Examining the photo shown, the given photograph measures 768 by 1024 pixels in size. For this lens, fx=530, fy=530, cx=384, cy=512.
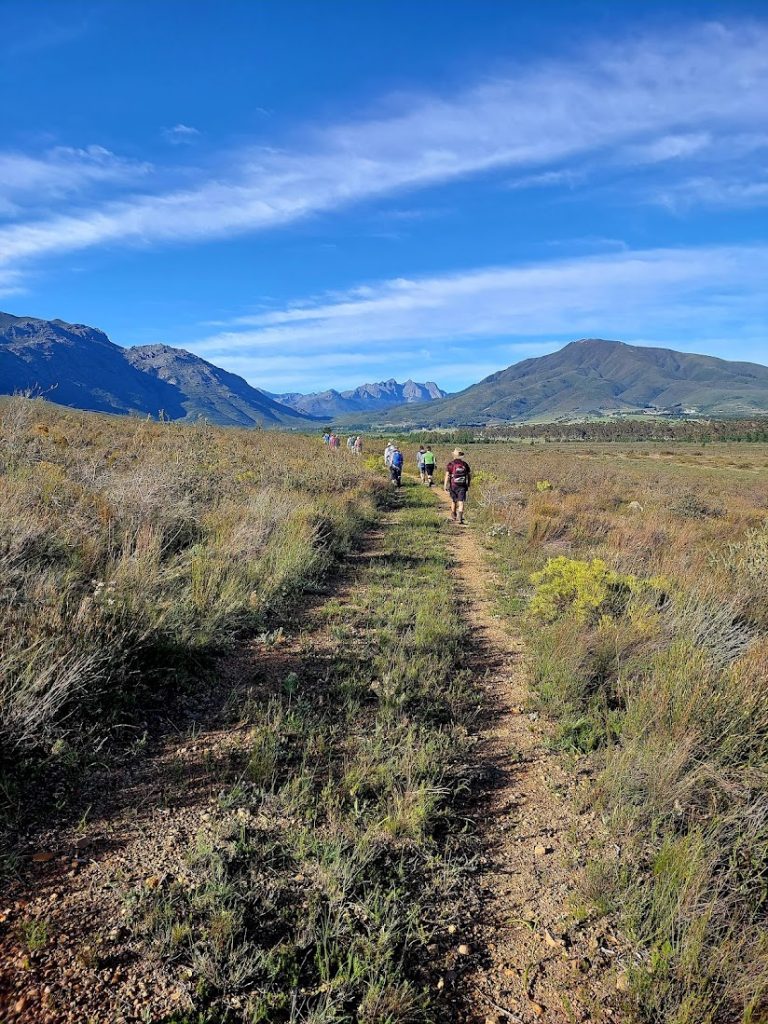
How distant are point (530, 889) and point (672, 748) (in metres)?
1.39

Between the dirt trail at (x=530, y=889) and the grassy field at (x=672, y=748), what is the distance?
0.51 feet

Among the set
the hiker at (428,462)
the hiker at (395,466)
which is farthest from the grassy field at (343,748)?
the hiker at (428,462)

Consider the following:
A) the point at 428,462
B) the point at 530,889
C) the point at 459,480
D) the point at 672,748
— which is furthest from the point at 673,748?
the point at 428,462

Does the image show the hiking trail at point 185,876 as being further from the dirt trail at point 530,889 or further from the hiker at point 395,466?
the hiker at point 395,466

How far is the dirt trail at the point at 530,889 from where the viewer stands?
2428mm

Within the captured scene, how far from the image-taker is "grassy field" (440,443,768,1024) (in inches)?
95.7

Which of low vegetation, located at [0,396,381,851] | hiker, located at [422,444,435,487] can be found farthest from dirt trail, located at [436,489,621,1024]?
hiker, located at [422,444,435,487]

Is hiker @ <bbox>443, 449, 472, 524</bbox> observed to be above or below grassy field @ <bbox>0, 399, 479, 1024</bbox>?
above

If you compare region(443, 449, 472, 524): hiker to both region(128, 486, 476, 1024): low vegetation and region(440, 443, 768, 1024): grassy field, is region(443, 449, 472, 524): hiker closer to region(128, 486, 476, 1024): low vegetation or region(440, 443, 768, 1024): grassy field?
region(440, 443, 768, 1024): grassy field

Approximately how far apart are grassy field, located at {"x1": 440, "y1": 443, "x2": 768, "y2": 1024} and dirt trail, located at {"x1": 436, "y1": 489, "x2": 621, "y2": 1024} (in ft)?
0.51

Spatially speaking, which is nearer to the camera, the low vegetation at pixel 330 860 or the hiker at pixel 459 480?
the low vegetation at pixel 330 860

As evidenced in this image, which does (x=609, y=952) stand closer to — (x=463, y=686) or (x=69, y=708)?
(x=463, y=686)

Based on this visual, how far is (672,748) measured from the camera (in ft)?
11.8

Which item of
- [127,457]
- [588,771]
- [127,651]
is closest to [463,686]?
[588,771]
